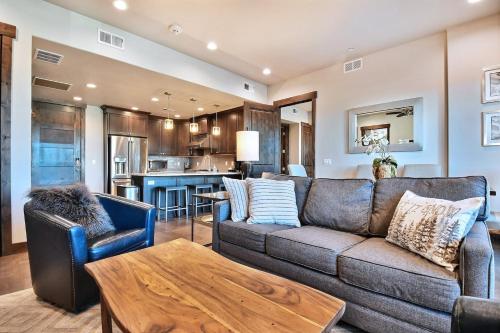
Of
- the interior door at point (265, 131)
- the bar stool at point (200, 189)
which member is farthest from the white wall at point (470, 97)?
the bar stool at point (200, 189)

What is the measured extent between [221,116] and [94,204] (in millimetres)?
5347

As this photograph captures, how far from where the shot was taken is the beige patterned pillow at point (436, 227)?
1322 millimetres

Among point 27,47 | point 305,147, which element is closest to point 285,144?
point 305,147

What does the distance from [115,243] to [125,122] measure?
5.81 m

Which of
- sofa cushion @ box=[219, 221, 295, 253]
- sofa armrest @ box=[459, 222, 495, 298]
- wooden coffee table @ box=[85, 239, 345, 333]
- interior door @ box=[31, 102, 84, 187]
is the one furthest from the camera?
interior door @ box=[31, 102, 84, 187]

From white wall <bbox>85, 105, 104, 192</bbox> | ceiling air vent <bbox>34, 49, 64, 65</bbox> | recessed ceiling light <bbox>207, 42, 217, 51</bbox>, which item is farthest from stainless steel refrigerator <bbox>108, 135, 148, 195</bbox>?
recessed ceiling light <bbox>207, 42, 217, 51</bbox>

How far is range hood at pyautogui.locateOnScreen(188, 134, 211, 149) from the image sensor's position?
7.55 metres

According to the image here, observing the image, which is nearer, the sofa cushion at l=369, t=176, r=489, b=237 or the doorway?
the sofa cushion at l=369, t=176, r=489, b=237

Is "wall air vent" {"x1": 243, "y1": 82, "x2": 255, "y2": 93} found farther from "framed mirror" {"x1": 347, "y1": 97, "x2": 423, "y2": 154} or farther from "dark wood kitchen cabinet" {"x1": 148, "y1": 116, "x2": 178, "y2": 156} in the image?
"dark wood kitchen cabinet" {"x1": 148, "y1": 116, "x2": 178, "y2": 156}

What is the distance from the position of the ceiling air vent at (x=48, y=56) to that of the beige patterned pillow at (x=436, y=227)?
450cm

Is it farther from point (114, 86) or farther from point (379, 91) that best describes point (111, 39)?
point (379, 91)

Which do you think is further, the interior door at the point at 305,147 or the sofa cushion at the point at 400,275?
the interior door at the point at 305,147

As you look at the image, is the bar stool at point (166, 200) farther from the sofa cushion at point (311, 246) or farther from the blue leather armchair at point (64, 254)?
the sofa cushion at point (311, 246)

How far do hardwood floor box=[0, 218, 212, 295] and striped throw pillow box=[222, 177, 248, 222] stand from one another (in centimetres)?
99
